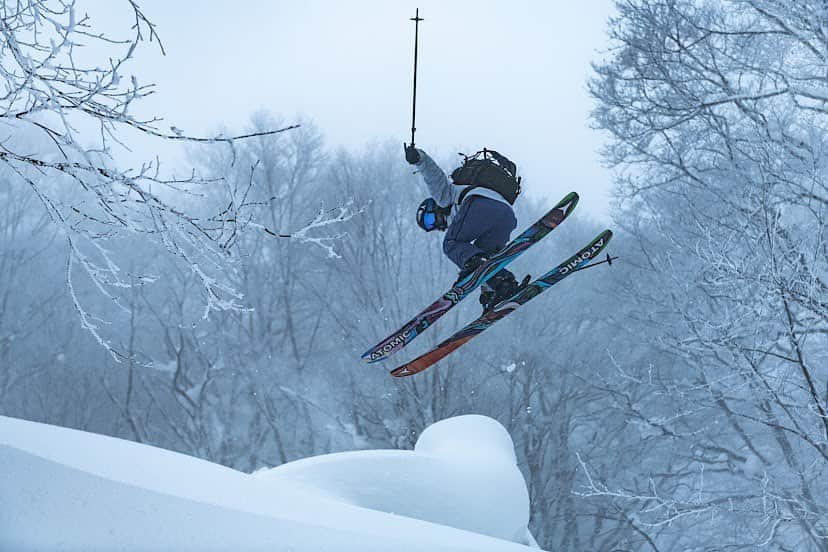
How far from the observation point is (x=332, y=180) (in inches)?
711

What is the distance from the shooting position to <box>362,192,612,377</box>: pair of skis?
626 cm

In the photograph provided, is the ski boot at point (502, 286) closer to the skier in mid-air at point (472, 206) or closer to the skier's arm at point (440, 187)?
the skier in mid-air at point (472, 206)

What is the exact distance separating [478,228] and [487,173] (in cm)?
53

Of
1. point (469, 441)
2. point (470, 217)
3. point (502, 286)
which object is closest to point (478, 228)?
point (470, 217)

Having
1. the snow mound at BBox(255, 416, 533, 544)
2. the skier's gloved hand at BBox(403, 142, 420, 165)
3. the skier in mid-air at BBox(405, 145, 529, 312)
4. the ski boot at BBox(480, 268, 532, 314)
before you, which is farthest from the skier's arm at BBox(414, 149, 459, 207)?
the snow mound at BBox(255, 416, 533, 544)

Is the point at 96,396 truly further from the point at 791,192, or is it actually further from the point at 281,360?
the point at 791,192

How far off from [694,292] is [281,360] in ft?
36.2

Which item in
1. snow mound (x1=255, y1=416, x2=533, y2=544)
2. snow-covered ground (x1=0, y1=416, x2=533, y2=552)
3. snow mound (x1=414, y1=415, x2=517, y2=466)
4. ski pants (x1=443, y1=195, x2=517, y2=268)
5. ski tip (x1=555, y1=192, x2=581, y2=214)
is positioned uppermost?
ski tip (x1=555, y1=192, x2=581, y2=214)

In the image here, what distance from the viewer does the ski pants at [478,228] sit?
19.5ft

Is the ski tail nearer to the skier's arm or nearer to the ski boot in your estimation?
the ski boot

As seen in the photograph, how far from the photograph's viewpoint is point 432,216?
20.1ft

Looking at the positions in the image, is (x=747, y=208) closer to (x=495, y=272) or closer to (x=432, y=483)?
(x=495, y=272)

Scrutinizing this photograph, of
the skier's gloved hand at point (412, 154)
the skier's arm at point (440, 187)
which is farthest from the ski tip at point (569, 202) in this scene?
the skier's gloved hand at point (412, 154)

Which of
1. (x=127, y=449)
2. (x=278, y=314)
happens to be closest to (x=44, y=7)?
(x=127, y=449)
